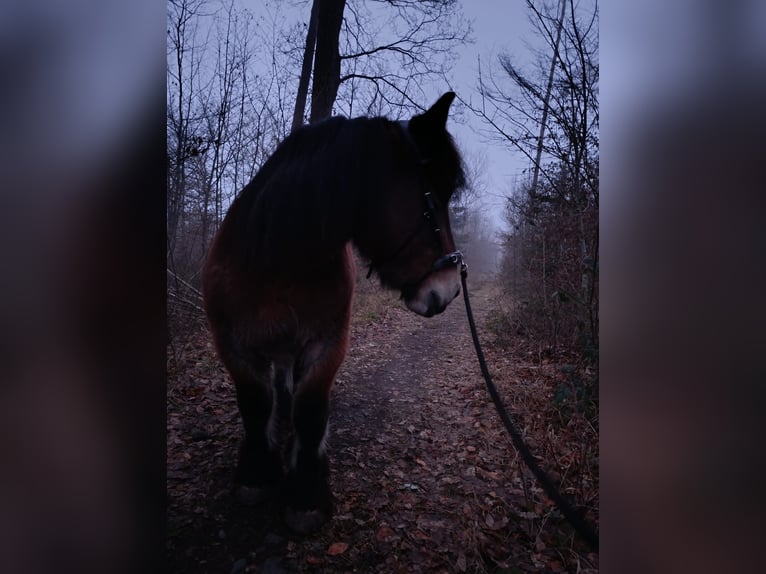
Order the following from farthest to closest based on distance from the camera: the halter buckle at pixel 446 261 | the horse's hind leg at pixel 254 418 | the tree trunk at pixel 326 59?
the tree trunk at pixel 326 59
the horse's hind leg at pixel 254 418
the halter buckle at pixel 446 261

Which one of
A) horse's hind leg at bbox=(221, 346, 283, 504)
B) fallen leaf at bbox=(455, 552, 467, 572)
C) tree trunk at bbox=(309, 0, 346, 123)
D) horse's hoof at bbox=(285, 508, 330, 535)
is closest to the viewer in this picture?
fallen leaf at bbox=(455, 552, 467, 572)

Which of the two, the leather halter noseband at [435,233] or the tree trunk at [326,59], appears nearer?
the leather halter noseband at [435,233]

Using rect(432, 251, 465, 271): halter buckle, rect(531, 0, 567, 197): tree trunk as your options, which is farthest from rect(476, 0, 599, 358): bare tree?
rect(432, 251, 465, 271): halter buckle

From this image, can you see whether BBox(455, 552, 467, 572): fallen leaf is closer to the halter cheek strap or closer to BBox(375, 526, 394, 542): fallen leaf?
BBox(375, 526, 394, 542): fallen leaf

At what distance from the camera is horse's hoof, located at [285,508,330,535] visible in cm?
179

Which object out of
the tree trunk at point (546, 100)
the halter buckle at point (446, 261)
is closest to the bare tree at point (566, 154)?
the tree trunk at point (546, 100)

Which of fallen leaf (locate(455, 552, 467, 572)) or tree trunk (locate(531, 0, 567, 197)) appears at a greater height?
tree trunk (locate(531, 0, 567, 197))

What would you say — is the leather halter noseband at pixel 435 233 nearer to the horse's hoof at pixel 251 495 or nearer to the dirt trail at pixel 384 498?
the dirt trail at pixel 384 498

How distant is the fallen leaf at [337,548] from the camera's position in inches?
64.9

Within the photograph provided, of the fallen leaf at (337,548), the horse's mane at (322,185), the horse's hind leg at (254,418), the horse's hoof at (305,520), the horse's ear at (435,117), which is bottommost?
the fallen leaf at (337,548)

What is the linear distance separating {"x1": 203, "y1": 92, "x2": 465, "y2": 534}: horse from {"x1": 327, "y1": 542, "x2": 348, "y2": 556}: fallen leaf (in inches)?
6.4

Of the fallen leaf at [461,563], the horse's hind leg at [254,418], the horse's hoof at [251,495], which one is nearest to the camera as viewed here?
the fallen leaf at [461,563]
